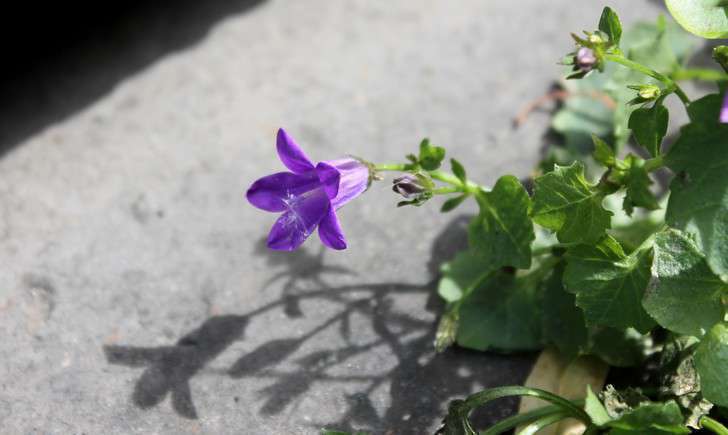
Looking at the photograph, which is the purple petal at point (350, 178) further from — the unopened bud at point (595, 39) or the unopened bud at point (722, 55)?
the unopened bud at point (722, 55)

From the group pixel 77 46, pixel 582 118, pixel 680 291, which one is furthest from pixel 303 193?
pixel 77 46

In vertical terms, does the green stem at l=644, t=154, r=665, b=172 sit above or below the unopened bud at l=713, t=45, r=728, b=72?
below

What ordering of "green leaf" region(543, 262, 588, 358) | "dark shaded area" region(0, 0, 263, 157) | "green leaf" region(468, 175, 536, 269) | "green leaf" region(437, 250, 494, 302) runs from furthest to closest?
"dark shaded area" region(0, 0, 263, 157), "green leaf" region(437, 250, 494, 302), "green leaf" region(543, 262, 588, 358), "green leaf" region(468, 175, 536, 269)

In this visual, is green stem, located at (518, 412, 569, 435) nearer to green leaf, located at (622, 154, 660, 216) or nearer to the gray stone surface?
the gray stone surface

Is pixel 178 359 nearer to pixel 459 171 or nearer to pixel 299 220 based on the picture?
pixel 299 220

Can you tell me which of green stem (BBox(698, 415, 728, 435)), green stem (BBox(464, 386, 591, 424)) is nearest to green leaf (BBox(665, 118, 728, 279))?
green stem (BBox(698, 415, 728, 435))

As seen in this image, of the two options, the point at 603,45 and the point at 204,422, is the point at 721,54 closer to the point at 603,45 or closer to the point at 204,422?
the point at 603,45

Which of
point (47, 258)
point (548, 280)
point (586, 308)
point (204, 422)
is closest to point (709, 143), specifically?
point (586, 308)
